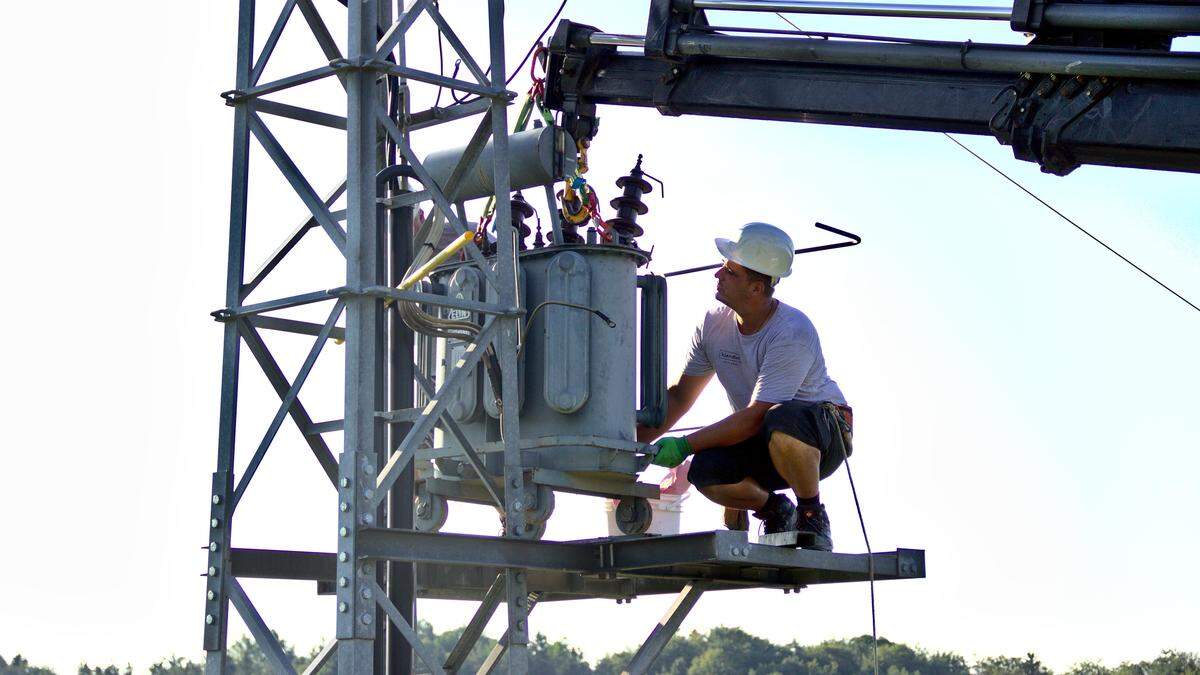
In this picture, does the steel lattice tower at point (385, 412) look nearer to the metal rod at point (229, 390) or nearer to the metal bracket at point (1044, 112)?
the metal rod at point (229, 390)

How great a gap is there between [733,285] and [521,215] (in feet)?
4.55

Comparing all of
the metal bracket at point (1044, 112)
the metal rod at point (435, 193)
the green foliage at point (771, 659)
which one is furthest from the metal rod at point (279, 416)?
the green foliage at point (771, 659)

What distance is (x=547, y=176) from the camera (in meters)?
10.7

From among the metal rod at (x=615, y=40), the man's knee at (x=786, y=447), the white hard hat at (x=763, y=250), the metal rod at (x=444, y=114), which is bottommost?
the man's knee at (x=786, y=447)

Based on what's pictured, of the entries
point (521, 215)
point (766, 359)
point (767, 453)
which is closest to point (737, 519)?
point (767, 453)

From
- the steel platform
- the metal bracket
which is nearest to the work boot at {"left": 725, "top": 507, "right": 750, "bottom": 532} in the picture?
the steel platform

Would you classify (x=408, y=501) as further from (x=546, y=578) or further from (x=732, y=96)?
(x=732, y=96)

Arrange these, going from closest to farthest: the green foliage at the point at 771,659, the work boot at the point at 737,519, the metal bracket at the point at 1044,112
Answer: the metal bracket at the point at 1044,112 → the work boot at the point at 737,519 → the green foliage at the point at 771,659

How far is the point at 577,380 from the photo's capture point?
400 inches

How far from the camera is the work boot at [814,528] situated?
10.3 metres

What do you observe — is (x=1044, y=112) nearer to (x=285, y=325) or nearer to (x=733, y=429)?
(x=733, y=429)

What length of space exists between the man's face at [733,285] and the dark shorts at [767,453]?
0.79 metres

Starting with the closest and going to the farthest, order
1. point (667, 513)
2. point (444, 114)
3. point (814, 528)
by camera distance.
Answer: point (814, 528) → point (444, 114) → point (667, 513)

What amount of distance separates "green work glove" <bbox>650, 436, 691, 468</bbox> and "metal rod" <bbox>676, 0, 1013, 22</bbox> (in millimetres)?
2614
